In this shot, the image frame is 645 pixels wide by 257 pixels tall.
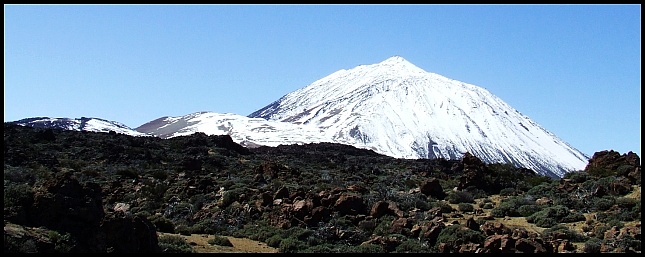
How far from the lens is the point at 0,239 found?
8.72m

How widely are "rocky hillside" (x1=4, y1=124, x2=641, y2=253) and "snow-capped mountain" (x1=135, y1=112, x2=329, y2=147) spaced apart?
60.9 metres

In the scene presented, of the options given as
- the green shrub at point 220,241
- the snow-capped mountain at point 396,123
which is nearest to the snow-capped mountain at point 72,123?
the snow-capped mountain at point 396,123

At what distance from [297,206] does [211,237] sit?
252 cm

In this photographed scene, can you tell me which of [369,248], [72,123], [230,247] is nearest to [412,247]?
[369,248]

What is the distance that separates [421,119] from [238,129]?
145 feet

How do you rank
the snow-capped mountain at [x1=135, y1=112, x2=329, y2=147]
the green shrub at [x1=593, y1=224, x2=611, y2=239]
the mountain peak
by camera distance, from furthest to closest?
the mountain peak < the snow-capped mountain at [x1=135, y1=112, x2=329, y2=147] < the green shrub at [x1=593, y1=224, x2=611, y2=239]

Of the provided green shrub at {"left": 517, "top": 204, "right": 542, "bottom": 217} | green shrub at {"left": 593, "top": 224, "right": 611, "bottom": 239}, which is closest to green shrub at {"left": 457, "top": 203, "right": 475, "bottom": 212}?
green shrub at {"left": 517, "top": 204, "right": 542, "bottom": 217}

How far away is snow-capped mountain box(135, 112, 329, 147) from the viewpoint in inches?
3733

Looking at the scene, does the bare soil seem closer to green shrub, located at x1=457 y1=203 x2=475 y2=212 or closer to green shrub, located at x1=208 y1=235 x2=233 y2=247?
green shrub, located at x1=208 y1=235 x2=233 y2=247

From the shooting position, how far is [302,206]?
1581 centimetres

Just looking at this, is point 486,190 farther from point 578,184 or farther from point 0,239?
point 0,239

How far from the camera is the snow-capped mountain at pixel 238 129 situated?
94812 millimetres

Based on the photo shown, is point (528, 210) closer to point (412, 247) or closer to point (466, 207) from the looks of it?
point (466, 207)

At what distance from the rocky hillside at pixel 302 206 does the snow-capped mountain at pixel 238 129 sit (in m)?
60.9
